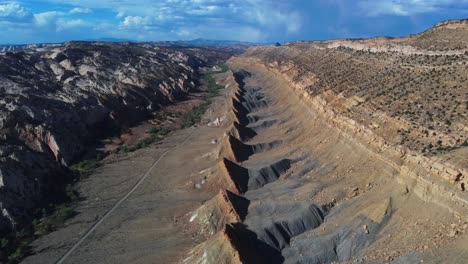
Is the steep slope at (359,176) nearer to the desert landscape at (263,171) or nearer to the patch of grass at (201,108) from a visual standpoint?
the desert landscape at (263,171)

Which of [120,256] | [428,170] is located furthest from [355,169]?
[120,256]

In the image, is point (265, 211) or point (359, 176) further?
point (359, 176)

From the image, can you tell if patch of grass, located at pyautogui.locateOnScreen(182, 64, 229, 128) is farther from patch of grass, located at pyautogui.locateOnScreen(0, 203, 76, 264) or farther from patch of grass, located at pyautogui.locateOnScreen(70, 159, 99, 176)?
patch of grass, located at pyautogui.locateOnScreen(0, 203, 76, 264)

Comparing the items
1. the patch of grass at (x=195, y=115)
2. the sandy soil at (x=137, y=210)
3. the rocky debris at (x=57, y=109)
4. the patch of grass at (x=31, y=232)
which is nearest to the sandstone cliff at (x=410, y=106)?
the sandy soil at (x=137, y=210)

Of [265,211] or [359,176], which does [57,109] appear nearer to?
[265,211]

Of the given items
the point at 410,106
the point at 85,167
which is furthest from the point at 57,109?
the point at 410,106

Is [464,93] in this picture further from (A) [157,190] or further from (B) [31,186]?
(B) [31,186]
